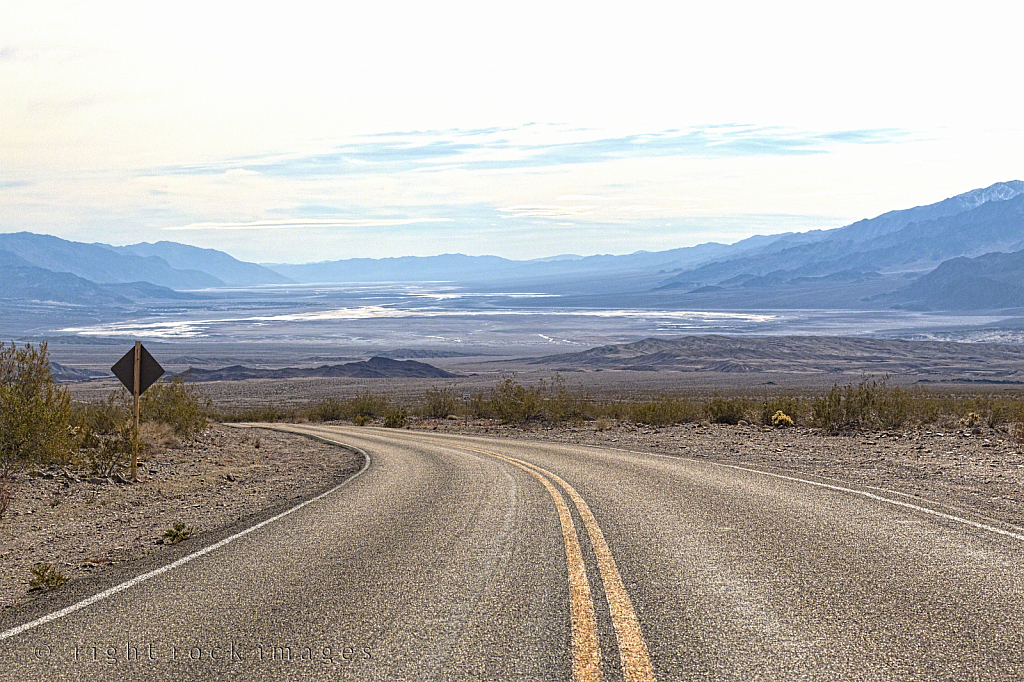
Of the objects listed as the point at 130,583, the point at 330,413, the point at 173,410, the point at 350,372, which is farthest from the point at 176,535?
the point at 350,372

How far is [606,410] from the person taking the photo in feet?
96.4

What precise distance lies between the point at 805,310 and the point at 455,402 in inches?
7063

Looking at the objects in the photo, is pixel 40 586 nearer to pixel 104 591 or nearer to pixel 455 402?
pixel 104 591

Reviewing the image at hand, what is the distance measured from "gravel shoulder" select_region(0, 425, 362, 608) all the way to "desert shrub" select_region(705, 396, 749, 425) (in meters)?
11.3

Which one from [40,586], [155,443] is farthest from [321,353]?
[40,586]

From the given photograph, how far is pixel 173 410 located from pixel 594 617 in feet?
58.7

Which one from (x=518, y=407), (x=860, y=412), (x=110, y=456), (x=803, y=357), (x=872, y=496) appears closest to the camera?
(x=872, y=496)

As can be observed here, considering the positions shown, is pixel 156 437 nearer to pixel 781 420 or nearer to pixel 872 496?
pixel 872 496

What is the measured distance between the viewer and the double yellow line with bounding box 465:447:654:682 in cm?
442

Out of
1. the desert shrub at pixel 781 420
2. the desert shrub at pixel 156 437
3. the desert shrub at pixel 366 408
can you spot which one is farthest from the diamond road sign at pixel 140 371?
the desert shrub at pixel 366 408

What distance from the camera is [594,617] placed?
5.28m

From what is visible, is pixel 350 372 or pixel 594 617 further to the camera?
pixel 350 372

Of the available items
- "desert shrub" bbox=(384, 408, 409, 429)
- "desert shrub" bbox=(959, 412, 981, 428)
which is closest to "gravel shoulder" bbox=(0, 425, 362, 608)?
"desert shrub" bbox=(384, 408, 409, 429)

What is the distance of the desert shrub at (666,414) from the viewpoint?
25462mm
